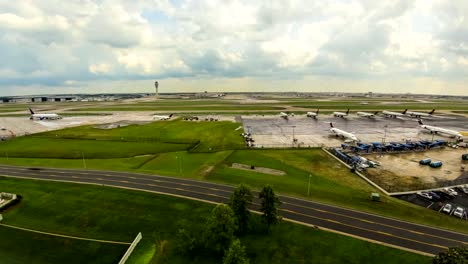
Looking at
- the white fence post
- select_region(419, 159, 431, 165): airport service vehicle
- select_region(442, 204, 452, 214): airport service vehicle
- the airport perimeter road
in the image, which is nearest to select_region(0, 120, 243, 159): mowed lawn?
the airport perimeter road

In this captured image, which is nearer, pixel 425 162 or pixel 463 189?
pixel 463 189

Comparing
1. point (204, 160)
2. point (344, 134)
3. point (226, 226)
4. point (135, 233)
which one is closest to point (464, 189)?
point (344, 134)

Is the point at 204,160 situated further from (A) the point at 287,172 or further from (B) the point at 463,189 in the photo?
(B) the point at 463,189

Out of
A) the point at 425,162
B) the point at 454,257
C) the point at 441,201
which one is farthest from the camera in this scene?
the point at 425,162

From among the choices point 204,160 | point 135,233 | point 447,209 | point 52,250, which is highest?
point 204,160

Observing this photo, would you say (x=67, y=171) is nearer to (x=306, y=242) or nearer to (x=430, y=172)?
(x=306, y=242)

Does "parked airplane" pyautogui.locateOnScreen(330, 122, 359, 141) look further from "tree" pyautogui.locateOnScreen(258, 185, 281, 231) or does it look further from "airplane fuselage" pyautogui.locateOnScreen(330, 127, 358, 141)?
"tree" pyautogui.locateOnScreen(258, 185, 281, 231)

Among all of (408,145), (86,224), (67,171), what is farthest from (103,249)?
(408,145)
